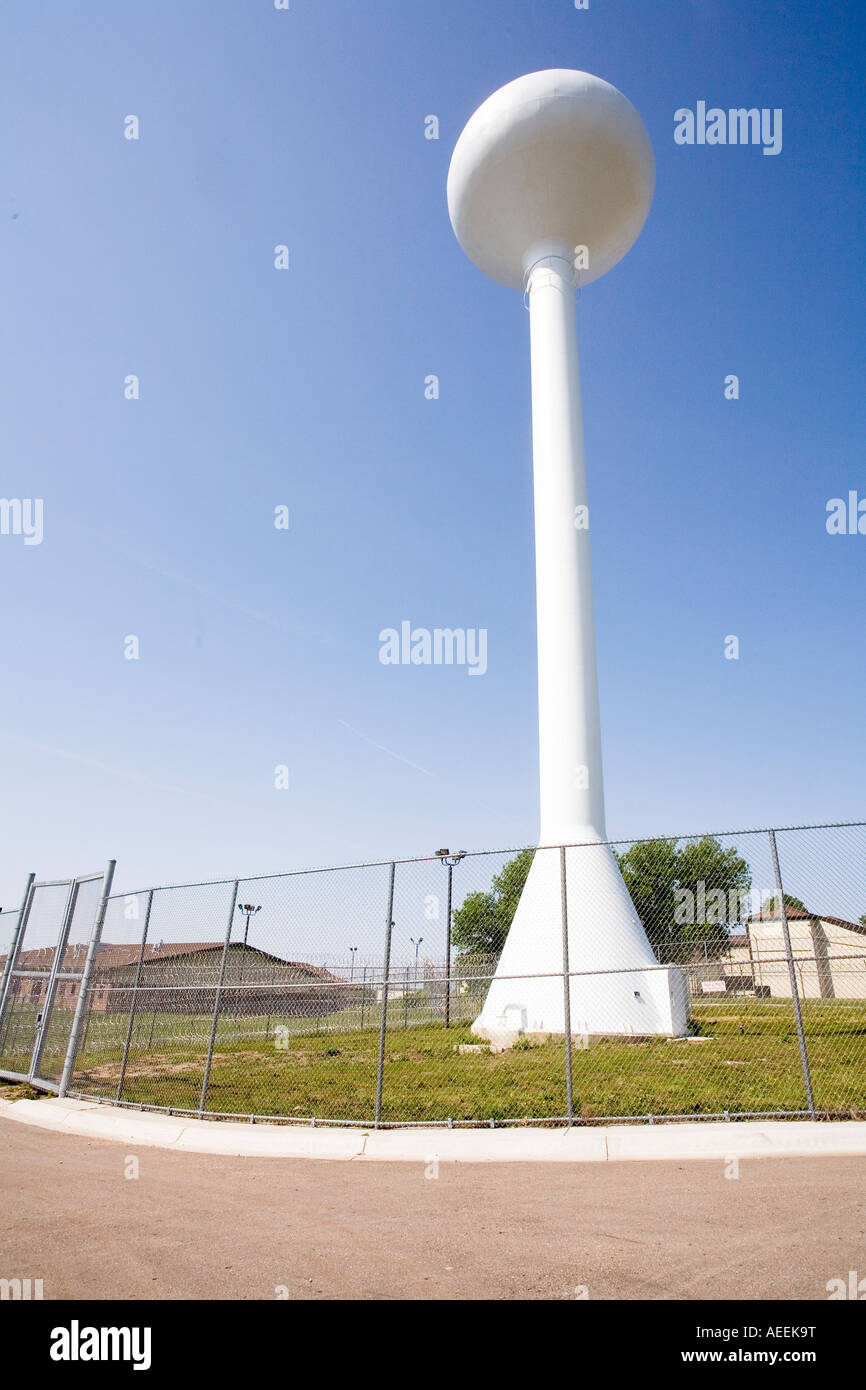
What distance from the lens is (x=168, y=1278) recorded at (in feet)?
13.6

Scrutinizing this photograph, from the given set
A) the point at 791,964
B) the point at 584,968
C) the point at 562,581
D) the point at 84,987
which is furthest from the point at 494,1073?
the point at 562,581

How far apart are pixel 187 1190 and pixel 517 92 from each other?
991 inches

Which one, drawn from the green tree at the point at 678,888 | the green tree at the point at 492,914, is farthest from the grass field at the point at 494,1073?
the green tree at the point at 492,914

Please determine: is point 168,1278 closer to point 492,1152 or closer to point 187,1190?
point 187,1190

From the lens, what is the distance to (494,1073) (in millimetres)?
11172

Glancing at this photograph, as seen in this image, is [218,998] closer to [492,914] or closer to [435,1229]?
[435,1229]

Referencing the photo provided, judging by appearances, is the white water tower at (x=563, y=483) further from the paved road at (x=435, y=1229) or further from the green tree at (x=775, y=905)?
the paved road at (x=435, y=1229)

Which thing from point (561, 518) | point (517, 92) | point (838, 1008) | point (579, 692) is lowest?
point (838, 1008)

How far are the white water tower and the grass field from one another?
109 cm

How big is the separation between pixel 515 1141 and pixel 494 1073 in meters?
4.01

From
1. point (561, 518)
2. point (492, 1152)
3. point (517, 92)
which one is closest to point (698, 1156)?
point (492, 1152)

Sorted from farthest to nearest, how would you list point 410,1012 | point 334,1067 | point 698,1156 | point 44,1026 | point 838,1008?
1. point 410,1012
2. point 838,1008
3. point 334,1067
4. point 44,1026
5. point 698,1156

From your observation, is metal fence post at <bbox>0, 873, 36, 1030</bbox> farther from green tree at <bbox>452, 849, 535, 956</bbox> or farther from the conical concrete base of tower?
green tree at <bbox>452, 849, 535, 956</bbox>

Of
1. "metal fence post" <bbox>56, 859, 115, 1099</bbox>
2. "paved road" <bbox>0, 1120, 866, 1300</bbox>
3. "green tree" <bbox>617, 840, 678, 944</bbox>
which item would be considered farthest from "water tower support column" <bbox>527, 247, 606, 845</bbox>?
"green tree" <bbox>617, 840, 678, 944</bbox>
